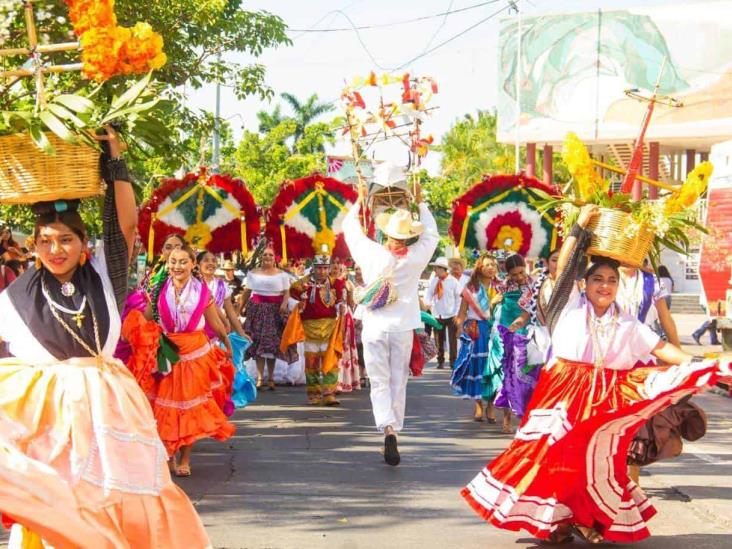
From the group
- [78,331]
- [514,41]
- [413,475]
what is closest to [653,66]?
[514,41]

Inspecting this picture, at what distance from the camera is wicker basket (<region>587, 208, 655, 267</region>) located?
7098 mm

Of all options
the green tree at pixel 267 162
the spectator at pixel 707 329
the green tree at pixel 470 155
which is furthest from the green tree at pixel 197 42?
the green tree at pixel 470 155

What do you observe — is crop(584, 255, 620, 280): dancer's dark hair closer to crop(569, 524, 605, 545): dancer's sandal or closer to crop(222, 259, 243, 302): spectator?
crop(569, 524, 605, 545): dancer's sandal

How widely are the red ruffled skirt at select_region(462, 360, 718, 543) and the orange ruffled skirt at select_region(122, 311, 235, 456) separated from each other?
3.29 meters

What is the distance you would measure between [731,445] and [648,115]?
16.0ft

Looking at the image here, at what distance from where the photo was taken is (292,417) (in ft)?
44.0

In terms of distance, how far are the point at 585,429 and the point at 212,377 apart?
410 cm

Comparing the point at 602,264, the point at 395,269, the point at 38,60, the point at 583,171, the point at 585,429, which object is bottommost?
the point at 585,429

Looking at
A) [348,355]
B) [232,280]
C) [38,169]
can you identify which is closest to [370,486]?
[38,169]

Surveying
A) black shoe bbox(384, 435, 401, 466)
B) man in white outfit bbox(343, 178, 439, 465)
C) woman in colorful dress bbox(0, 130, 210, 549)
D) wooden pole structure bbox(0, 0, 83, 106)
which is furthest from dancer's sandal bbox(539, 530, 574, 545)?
wooden pole structure bbox(0, 0, 83, 106)

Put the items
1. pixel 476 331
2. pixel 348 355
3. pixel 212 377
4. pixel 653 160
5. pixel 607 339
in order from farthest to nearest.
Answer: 1. pixel 653 160
2. pixel 348 355
3. pixel 476 331
4. pixel 212 377
5. pixel 607 339

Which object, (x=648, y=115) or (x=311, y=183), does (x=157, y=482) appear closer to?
(x=648, y=115)

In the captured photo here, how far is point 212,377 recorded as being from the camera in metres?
10.1

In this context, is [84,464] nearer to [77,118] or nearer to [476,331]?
[77,118]
